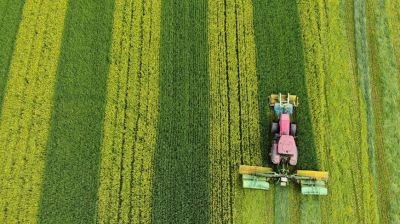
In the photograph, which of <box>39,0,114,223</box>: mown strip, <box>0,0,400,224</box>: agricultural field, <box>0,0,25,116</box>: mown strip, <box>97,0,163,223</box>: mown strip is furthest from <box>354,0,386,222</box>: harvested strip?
<box>0,0,25,116</box>: mown strip

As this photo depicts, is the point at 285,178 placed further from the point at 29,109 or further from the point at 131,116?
the point at 29,109

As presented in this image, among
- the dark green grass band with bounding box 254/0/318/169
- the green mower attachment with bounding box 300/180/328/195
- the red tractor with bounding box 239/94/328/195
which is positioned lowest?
the green mower attachment with bounding box 300/180/328/195

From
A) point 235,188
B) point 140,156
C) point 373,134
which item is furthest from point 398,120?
point 140,156

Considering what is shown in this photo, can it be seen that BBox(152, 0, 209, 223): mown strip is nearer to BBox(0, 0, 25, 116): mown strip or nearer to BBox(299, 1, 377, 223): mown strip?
BBox(299, 1, 377, 223): mown strip

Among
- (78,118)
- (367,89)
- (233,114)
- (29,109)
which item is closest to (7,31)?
(29,109)

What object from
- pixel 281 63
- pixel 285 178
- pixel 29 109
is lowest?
pixel 285 178

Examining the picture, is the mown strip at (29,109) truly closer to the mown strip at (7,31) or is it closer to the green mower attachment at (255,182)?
the mown strip at (7,31)
